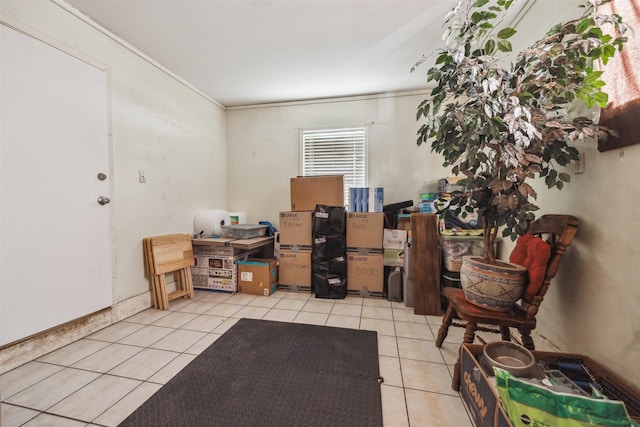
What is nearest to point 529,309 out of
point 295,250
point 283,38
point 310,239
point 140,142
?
point 310,239

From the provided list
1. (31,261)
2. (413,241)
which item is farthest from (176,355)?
(413,241)

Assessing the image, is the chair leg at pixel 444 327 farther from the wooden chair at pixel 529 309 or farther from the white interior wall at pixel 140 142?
the white interior wall at pixel 140 142

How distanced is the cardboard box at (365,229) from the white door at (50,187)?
2361mm

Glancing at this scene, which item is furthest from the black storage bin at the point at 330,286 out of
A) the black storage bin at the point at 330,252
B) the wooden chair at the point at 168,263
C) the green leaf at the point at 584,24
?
the green leaf at the point at 584,24

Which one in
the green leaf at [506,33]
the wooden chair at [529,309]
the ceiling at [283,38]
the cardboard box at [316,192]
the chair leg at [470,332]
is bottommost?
the chair leg at [470,332]

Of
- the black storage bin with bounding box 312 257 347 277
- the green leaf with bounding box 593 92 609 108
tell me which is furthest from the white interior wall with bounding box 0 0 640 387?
the black storage bin with bounding box 312 257 347 277

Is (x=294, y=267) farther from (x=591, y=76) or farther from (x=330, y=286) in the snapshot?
(x=591, y=76)

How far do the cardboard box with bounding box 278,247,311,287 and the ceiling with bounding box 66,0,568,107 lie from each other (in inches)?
83.9

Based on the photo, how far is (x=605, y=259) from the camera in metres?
1.25

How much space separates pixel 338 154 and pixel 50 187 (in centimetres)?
296

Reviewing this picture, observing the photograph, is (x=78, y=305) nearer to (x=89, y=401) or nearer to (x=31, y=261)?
(x=31, y=261)

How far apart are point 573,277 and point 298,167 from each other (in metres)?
3.08

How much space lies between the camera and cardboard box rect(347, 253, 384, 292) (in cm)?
290

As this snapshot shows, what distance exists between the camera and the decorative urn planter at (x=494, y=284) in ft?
4.51
